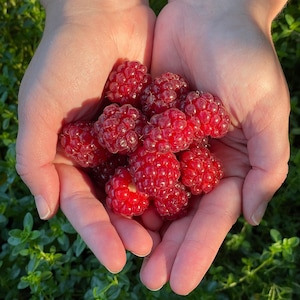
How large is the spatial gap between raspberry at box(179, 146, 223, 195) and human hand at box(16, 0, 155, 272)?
18 cm

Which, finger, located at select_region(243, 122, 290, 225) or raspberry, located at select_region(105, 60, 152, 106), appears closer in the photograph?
finger, located at select_region(243, 122, 290, 225)

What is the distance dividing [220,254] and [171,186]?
0.59 m

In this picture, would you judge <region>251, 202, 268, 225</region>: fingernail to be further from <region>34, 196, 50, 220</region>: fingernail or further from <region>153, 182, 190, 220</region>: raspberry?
<region>34, 196, 50, 220</region>: fingernail

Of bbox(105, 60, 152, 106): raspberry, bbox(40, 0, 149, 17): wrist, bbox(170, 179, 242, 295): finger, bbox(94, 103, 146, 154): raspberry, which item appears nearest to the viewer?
bbox(170, 179, 242, 295): finger

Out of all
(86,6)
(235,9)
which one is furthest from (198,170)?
(86,6)

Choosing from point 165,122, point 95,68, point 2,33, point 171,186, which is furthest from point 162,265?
point 2,33

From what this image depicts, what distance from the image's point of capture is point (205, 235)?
1.45m

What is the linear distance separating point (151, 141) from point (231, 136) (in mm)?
288

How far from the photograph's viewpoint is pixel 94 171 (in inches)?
65.9

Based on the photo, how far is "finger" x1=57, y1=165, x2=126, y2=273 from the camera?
4.59 ft

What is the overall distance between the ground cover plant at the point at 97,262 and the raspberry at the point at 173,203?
254 millimetres

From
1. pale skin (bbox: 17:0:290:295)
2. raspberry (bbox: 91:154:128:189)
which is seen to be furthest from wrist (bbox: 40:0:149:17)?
raspberry (bbox: 91:154:128:189)

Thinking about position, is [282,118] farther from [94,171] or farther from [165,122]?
[94,171]

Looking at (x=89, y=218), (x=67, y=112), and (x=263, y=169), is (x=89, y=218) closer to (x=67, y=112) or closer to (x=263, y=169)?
(x=67, y=112)
